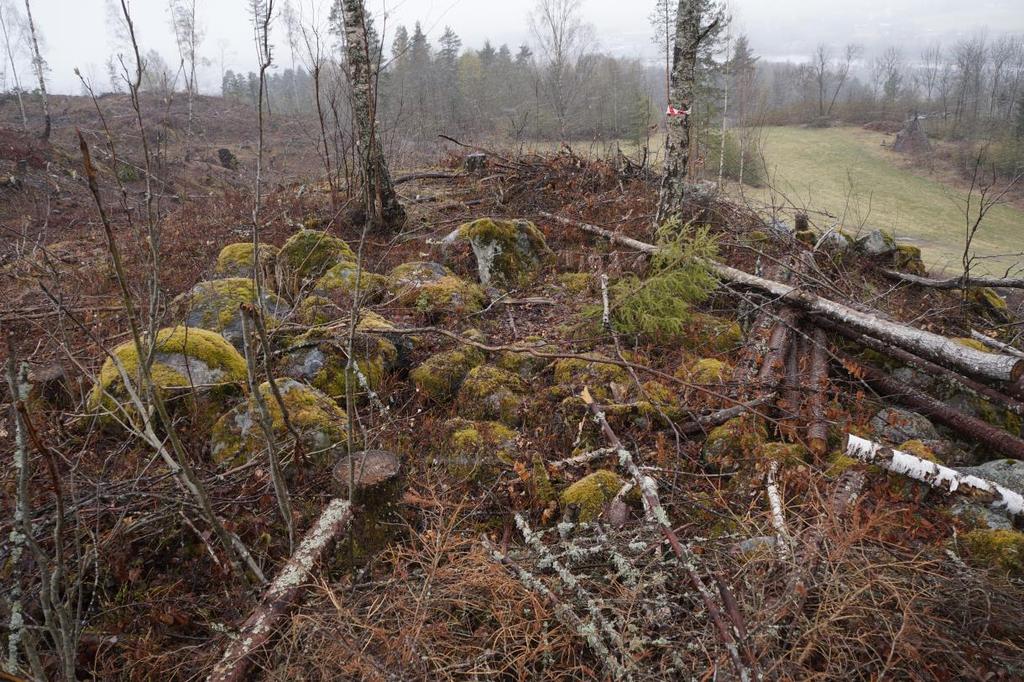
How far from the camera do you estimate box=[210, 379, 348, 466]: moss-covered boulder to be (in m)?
3.33

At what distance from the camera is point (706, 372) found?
423 centimetres

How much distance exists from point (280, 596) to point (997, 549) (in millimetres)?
3317

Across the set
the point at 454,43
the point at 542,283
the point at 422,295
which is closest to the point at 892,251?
the point at 542,283

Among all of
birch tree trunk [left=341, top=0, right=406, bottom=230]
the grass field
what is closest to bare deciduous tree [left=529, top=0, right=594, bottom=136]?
the grass field

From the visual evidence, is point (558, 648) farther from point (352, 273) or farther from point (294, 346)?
point (352, 273)

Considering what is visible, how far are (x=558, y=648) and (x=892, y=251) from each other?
745 cm

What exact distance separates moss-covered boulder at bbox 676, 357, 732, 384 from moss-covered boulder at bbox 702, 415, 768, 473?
538mm

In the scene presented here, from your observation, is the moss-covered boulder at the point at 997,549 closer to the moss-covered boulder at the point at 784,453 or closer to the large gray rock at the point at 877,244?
the moss-covered boulder at the point at 784,453

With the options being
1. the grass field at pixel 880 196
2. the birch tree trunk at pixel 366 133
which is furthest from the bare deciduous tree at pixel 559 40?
the birch tree trunk at pixel 366 133

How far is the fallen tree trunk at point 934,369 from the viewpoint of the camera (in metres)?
3.70

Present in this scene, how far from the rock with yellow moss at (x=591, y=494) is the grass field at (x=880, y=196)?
25.2 ft

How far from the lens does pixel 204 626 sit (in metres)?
2.43

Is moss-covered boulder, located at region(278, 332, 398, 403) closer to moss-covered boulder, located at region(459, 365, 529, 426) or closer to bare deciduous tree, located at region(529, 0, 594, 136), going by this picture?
moss-covered boulder, located at region(459, 365, 529, 426)

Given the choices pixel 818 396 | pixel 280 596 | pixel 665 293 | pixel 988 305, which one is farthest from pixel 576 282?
pixel 280 596
